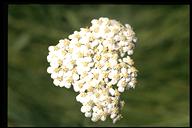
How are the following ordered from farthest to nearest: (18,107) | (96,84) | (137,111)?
1. (137,111)
2. (18,107)
3. (96,84)

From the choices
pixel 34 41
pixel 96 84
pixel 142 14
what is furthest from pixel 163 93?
pixel 96 84

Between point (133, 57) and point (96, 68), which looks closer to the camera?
point (96, 68)

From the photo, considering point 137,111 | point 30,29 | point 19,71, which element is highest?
point 30,29

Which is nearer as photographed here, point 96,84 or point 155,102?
point 96,84

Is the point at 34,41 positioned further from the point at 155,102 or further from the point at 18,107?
the point at 155,102

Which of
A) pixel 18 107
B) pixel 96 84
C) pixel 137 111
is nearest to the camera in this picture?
pixel 96 84
